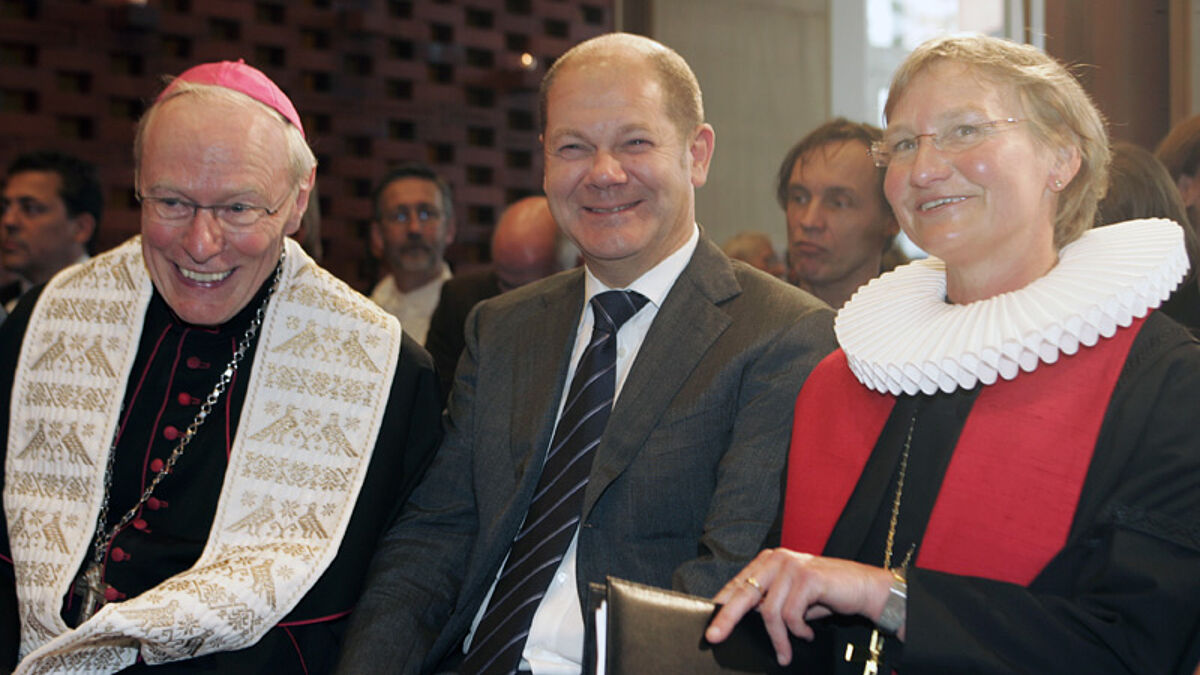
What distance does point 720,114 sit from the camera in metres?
4.80

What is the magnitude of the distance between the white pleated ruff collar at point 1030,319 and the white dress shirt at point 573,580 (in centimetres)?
55

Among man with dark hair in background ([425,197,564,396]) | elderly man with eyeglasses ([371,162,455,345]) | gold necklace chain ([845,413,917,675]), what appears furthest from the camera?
elderly man with eyeglasses ([371,162,455,345])

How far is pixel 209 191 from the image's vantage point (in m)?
2.27

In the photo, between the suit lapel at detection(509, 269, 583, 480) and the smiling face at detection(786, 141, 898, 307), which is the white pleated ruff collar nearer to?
the suit lapel at detection(509, 269, 583, 480)

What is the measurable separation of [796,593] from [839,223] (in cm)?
183

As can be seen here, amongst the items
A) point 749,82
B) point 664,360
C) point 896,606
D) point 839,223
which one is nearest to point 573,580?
point 664,360

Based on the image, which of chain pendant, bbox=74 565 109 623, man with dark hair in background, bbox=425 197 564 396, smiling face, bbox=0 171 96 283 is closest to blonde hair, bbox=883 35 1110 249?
chain pendant, bbox=74 565 109 623

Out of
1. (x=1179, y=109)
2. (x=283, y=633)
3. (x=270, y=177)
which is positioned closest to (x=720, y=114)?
(x=1179, y=109)

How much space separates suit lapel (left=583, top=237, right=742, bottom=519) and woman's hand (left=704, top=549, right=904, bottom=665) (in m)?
0.55

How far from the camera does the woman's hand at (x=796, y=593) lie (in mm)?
1571

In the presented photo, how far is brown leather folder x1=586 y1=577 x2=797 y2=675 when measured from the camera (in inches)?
58.9

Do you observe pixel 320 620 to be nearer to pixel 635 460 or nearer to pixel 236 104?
pixel 635 460

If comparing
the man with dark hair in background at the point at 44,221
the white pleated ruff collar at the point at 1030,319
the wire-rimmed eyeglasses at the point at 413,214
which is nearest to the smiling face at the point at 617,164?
the white pleated ruff collar at the point at 1030,319

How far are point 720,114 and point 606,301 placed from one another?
2.60 meters
